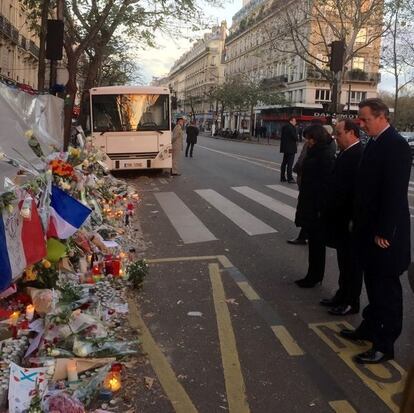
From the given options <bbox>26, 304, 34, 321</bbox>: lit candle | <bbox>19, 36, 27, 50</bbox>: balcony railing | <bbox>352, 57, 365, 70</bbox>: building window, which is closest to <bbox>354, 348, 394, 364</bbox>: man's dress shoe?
<bbox>26, 304, 34, 321</bbox>: lit candle

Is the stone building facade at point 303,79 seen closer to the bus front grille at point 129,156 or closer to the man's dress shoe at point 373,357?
the bus front grille at point 129,156

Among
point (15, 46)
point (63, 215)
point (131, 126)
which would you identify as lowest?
point (63, 215)

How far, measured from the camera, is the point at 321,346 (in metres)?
4.23

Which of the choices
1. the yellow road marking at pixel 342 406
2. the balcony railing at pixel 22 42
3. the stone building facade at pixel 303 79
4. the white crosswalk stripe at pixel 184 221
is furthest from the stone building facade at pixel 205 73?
the yellow road marking at pixel 342 406

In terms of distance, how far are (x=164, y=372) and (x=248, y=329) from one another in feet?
3.44

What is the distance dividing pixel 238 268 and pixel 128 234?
220 cm

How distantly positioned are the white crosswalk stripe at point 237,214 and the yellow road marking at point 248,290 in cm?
261

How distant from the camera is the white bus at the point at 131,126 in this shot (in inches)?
600

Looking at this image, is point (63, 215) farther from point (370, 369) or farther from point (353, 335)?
point (370, 369)

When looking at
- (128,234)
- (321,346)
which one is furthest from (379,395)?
(128,234)

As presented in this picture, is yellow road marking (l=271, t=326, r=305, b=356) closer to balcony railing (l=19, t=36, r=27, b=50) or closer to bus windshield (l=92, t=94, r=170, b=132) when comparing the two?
bus windshield (l=92, t=94, r=170, b=132)

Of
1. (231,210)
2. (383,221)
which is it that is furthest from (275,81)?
(383,221)

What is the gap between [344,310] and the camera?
4.93 meters

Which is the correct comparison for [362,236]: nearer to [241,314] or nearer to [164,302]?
[241,314]
